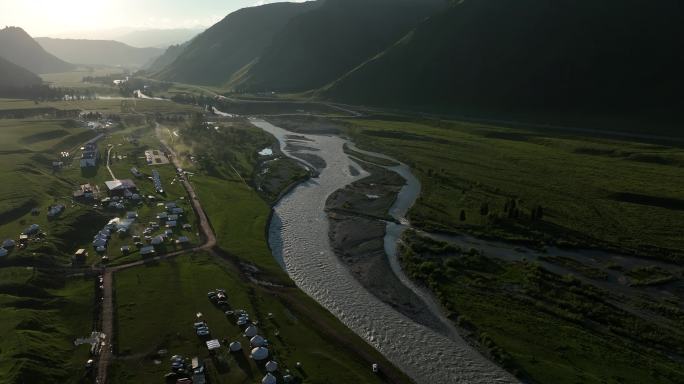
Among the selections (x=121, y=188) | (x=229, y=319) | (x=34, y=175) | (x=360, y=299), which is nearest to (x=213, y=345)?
(x=229, y=319)

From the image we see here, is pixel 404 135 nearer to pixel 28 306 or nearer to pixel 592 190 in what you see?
pixel 592 190

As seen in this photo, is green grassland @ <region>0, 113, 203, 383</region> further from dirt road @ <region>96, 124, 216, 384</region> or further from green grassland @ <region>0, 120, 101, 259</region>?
dirt road @ <region>96, 124, 216, 384</region>

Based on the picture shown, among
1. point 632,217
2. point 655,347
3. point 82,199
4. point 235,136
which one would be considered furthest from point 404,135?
point 655,347

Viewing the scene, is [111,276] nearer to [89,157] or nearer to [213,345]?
[213,345]

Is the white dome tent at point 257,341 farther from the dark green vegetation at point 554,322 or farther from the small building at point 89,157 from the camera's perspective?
the small building at point 89,157

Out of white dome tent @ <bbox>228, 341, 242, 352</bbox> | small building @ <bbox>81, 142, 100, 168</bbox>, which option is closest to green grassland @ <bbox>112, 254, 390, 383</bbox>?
white dome tent @ <bbox>228, 341, 242, 352</bbox>

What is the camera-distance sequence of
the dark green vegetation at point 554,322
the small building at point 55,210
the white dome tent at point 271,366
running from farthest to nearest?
1. the small building at point 55,210
2. the dark green vegetation at point 554,322
3. the white dome tent at point 271,366

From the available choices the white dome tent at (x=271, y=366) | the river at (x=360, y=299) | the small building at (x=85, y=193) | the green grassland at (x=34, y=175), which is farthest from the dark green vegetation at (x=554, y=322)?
the small building at (x=85, y=193)
